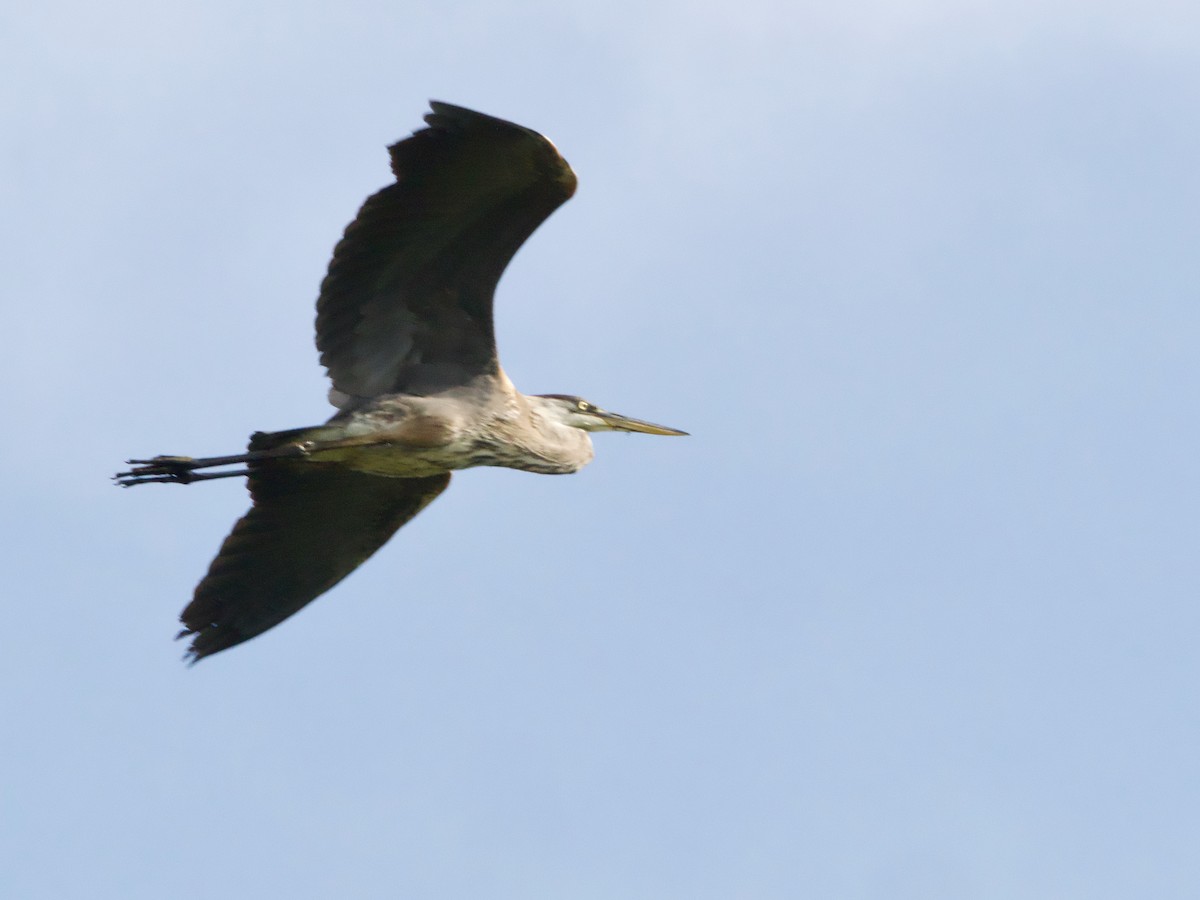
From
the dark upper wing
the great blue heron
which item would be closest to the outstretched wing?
the great blue heron

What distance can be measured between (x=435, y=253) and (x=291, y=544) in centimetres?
233

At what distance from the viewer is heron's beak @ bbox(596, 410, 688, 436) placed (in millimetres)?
11661

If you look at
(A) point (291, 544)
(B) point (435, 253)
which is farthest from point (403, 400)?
(A) point (291, 544)

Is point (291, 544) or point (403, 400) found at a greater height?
point (403, 400)

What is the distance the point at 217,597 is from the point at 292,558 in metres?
0.51

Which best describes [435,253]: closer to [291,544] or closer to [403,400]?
[403,400]

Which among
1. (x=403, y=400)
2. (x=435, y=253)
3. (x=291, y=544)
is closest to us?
(x=435, y=253)

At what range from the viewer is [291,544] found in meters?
11.3

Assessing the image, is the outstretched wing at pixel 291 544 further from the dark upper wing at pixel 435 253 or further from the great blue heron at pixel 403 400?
the dark upper wing at pixel 435 253

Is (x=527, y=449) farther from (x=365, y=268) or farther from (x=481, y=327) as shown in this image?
(x=365, y=268)

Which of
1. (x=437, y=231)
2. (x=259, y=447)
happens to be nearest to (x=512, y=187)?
(x=437, y=231)

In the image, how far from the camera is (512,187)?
31.4 ft

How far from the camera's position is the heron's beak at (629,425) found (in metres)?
11.7

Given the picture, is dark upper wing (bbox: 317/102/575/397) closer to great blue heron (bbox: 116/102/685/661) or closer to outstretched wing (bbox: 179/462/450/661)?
great blue heron (bbox: 116/102/685/661)
